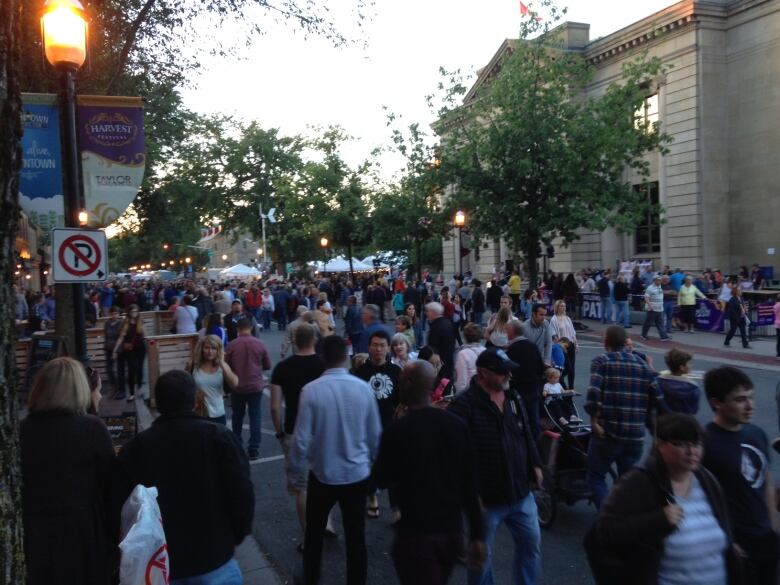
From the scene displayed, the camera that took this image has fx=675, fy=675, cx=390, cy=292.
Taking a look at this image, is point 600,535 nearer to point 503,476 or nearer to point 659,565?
point 659,565

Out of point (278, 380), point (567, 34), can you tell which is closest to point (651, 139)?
point (567, 34)

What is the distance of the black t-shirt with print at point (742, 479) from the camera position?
11.5 feet

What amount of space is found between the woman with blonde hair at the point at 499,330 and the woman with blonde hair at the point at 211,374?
126 inches

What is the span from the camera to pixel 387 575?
522cm

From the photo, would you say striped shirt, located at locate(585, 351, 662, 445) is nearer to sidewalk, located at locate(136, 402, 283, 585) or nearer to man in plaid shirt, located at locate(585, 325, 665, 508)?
man in plaid shirt, located at locate(585, 325, 665, 508)

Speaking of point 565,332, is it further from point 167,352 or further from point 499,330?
point 167,352

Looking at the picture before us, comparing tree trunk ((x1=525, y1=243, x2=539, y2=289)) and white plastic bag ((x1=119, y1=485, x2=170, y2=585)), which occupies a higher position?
tree trunk ((x1=525, y1=243, x2=539, y2=289))

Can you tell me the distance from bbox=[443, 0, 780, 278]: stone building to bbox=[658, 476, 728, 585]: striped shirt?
2704cm

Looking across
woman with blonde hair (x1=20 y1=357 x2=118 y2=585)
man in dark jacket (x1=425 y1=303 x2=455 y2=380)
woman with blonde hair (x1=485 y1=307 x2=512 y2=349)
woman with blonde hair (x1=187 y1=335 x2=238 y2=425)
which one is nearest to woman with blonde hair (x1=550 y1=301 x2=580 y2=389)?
man in dark jacket (x1=425 y1=303 x2=455 y2=380)

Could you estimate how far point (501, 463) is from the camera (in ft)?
13.7

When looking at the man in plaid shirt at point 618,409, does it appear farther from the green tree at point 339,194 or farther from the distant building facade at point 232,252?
the distant building facade at point 232,252

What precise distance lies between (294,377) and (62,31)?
407 centimetres

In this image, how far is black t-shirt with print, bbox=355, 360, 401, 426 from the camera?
6086mm

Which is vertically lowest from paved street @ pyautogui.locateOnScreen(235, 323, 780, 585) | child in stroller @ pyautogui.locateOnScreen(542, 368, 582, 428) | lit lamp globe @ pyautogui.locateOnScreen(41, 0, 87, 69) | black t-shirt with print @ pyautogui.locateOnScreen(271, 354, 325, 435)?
paved street @ pyautogui.locateOnScreen(235, 323, 780, 585)
